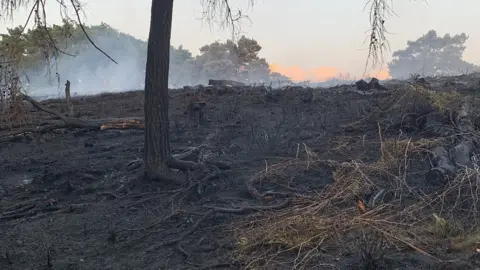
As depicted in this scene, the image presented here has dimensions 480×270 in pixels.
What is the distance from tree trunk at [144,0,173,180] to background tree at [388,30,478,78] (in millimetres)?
44907

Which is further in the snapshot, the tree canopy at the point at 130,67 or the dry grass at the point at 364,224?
the tree canopy at the point at 130,67

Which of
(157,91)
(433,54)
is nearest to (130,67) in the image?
(433,54)

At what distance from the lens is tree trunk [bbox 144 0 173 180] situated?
5281mm

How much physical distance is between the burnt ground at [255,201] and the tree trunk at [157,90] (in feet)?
0.97

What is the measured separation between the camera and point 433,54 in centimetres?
4878

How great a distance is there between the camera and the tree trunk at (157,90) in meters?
5.28

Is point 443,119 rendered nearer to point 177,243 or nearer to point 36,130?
point 177,243

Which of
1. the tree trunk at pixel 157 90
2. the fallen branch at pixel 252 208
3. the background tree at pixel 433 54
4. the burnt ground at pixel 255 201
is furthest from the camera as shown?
the background tree at pixel 433 54

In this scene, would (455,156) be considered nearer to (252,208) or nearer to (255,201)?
(255,201)

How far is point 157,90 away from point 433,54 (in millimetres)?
49586

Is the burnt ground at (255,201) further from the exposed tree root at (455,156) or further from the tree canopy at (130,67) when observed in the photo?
the tree canopy at (130,67)

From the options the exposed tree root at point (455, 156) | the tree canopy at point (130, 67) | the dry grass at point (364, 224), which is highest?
the tree canopy at point (130, 67)

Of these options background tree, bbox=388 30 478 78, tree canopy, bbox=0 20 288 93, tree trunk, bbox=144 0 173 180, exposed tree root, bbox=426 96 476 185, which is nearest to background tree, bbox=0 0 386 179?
tree trunk, bbox=144 0 173 180

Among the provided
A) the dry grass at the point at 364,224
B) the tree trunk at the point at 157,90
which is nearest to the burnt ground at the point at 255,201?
the dry grass at the point at 364,224
